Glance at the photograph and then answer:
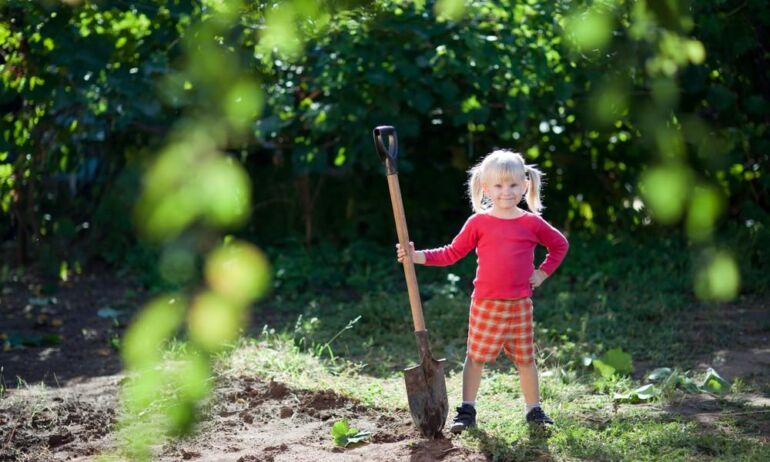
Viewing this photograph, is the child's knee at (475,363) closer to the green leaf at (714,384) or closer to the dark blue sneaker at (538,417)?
the dark blue sneaker at (538,417)

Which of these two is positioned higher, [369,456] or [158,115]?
[158,115]

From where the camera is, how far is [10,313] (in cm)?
676

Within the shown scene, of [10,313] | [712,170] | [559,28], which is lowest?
[10,313]

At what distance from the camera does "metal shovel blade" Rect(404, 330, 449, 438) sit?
383cm

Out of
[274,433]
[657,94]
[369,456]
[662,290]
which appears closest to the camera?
[369,456]

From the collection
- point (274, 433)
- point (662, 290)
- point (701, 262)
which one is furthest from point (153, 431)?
point (701, 262)

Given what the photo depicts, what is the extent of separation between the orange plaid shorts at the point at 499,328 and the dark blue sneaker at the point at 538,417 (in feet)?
0.61

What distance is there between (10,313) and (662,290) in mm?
4098

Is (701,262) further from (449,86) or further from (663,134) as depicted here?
(449,86)

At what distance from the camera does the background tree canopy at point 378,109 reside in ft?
20.7

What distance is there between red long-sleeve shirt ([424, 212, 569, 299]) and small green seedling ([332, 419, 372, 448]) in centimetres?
67

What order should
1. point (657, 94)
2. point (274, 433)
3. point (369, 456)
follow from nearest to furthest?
1. point (369, 456)
2. point (274, 433)
3. point (657, 94)

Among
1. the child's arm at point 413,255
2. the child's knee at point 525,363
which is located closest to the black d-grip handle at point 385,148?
the child's arm at point 413,255

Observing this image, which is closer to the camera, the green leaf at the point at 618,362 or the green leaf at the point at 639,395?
the green leaf at the point at 639,395
